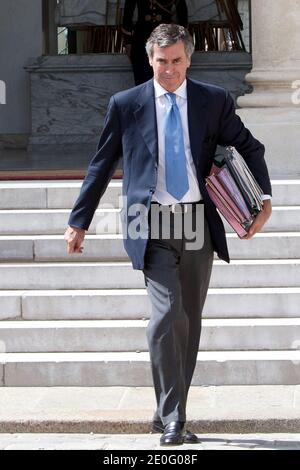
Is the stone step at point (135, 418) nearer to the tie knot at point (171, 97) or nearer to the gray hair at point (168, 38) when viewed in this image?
the tie knot at point (171, 97)

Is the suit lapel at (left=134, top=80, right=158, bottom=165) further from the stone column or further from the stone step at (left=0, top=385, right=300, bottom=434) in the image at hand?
the stone column

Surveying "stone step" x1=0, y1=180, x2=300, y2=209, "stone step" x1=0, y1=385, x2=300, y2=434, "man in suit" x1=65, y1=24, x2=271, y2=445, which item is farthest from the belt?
"stone step" x1=0, y1=180, x2=300, y2=209

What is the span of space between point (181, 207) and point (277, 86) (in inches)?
183

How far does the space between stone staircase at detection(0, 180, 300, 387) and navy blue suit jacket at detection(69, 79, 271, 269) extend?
1.43 m

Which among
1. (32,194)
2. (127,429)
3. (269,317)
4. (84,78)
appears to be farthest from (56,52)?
(127,429)

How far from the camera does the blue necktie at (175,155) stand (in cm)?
641

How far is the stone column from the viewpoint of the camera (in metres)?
10.6

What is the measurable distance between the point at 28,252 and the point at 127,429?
7.89 feet

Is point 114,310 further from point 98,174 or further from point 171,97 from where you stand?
point 171,97

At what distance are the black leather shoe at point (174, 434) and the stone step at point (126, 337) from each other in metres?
1.68

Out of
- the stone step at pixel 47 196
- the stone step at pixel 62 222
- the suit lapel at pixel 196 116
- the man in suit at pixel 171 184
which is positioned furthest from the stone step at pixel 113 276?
the suit lapel at pixel 196 116

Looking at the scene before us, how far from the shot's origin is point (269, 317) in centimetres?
828

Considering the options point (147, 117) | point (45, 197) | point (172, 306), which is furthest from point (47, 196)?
point (172, 306)
